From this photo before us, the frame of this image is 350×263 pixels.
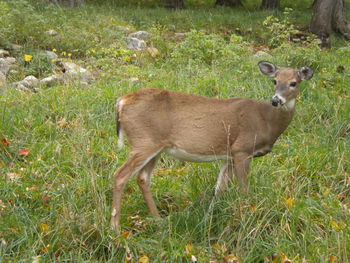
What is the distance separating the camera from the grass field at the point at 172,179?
3678 mm

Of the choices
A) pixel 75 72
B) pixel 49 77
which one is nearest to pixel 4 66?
pixel 49 77

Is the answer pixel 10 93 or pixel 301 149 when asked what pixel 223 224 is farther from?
pixel 10 93

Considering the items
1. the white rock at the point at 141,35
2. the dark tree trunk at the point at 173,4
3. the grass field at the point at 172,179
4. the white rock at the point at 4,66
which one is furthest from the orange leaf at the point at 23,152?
the dark tree trunk at the point at 173,4

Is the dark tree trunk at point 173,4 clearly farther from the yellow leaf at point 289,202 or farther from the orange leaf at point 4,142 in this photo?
the yellow leaf at point 289,202

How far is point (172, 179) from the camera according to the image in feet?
16.0

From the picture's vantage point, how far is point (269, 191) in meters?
4.23

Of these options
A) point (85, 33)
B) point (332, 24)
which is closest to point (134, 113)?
point (85, 33)

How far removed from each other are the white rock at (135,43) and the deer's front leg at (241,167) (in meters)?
5.71

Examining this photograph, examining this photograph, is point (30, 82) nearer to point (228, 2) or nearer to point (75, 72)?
point (75, 72)

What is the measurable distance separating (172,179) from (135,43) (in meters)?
5.47

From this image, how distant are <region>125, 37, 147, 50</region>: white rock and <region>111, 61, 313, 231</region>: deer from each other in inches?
212

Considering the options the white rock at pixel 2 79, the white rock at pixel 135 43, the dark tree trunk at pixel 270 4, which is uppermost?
the white rock at pixel 2 79

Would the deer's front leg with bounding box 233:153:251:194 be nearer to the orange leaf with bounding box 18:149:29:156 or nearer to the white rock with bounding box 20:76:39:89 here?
the orange leaf with bounding box 18:149:29:156

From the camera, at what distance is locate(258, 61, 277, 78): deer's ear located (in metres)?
4.91
